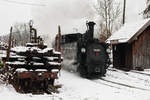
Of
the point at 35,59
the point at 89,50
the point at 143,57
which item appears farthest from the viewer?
the point at 143,57

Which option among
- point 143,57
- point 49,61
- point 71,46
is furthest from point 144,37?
point 49,61

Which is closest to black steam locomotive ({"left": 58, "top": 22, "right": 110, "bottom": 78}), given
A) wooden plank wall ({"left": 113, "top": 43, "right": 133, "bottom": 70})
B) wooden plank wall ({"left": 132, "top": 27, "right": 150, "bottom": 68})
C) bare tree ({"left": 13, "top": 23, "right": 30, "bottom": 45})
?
bare tree ({"left": 13, "top": 23, "right": 30, "bottom": 45})

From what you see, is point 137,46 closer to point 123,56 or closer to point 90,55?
point 123,56

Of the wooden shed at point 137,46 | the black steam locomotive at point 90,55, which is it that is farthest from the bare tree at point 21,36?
the wooden shed at point 137,46

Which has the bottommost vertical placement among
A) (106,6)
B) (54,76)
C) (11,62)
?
(54,76)

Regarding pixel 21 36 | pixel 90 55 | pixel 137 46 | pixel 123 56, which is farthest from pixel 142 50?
pixel 21 36

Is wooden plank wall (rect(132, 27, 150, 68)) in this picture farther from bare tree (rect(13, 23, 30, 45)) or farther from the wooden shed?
bare tree (rect(13, 23, 30, 45))

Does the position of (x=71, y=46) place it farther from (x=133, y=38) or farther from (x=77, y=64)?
(x=133, y=38)

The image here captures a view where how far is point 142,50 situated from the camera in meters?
19.6

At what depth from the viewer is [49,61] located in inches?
383

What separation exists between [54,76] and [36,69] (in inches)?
30.5

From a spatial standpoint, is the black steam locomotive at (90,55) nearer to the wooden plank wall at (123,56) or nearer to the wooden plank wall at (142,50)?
the wooden plank wall at (142,50)

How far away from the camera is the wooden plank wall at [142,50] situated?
19.3 metres

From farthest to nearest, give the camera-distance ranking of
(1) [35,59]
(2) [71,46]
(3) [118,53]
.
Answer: (3) [118,53] < (2) [71,46] < (1) [35,59]
